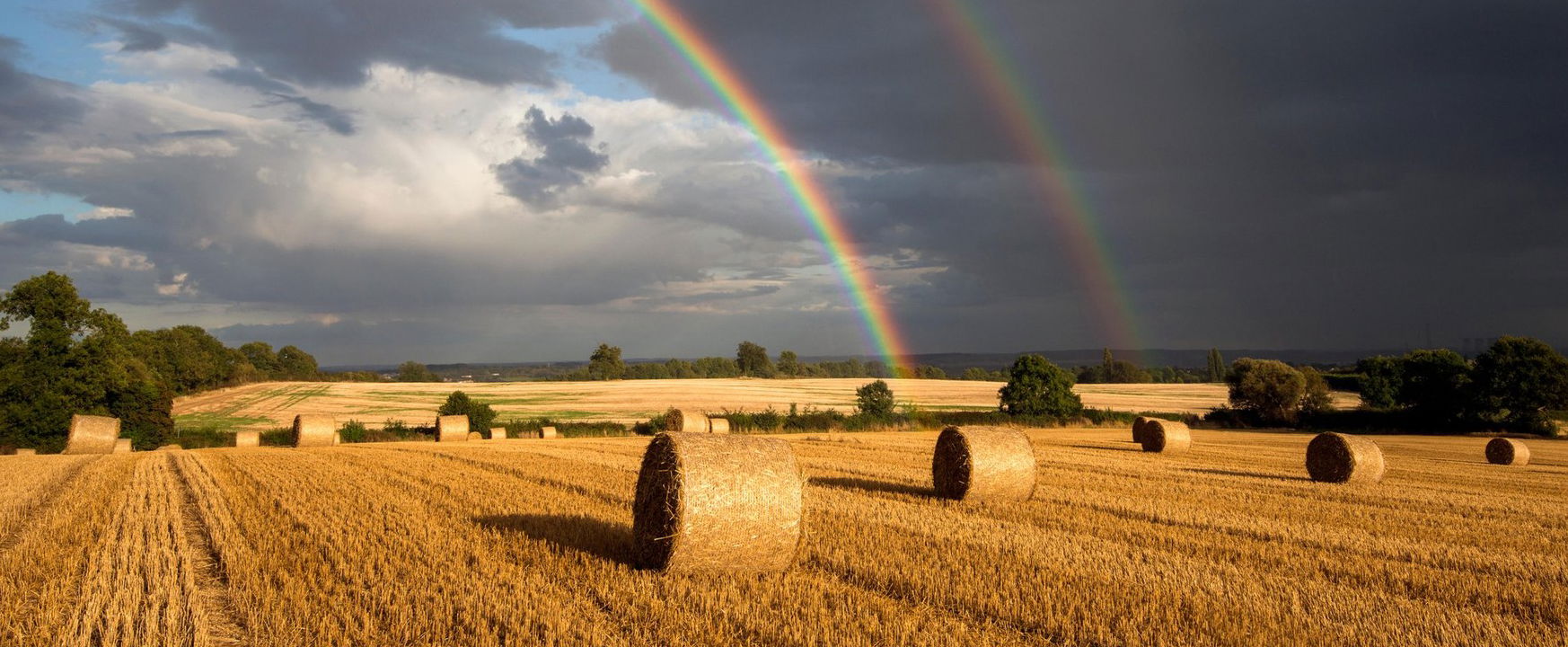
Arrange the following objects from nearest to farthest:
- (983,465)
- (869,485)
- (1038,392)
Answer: (983,465) → (869,485) → (1038,392)

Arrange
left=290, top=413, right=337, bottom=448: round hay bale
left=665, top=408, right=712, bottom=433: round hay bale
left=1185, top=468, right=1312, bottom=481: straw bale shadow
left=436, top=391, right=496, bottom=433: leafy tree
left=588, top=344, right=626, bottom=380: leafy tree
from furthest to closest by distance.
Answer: left=588, top=344, right=626, bottom=380: leafy tree < left=436, top=391, right=496, bottom=433: leafy tree < left=665, top=408, right=712, bottom=433: round hay bale < left=290, top=413, right=337, bottom=448: round hay bale < left=1185, top=468, right=1312, bottom=481: straw bale shadow

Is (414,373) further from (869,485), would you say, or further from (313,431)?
(869,485)

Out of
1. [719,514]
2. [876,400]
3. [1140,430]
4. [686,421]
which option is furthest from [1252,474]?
[876,400]

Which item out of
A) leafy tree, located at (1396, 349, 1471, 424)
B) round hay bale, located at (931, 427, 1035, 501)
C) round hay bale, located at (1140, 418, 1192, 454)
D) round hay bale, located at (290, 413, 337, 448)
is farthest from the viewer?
leafy tree, located at (1396, 349, 1471, 424)

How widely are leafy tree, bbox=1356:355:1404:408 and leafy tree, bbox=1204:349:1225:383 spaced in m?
39.8

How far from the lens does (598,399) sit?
58.6 m

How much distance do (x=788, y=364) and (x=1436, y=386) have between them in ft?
250

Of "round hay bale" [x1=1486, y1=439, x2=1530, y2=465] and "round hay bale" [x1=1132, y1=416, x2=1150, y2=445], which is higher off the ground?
"round hay bale" [x1=1132, y1=416, x2=1150, y2=445]

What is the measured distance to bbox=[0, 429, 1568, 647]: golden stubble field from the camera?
5.41 m

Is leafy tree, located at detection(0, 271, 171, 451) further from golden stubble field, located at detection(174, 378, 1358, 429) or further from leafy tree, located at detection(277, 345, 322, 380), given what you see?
leafy tree, located at detection(277, 345, 322, 380)

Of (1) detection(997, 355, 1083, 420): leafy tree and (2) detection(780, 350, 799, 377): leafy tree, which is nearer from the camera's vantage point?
(1) detection(997, 355, 1083, 420): leafy tree

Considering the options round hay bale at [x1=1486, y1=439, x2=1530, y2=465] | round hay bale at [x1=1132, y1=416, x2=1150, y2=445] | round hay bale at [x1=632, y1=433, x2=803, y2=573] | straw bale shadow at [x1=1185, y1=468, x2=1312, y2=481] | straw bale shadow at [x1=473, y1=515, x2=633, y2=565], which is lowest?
round hay bale at [x1=1486, y1=439, x2=1530, y2=465]

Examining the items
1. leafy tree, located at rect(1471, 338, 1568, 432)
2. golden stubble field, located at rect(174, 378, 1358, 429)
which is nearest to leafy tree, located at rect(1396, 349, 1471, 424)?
leafy tree, located at rect(1471, 338, 1568, 432)

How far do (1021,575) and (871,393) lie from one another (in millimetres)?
35089
